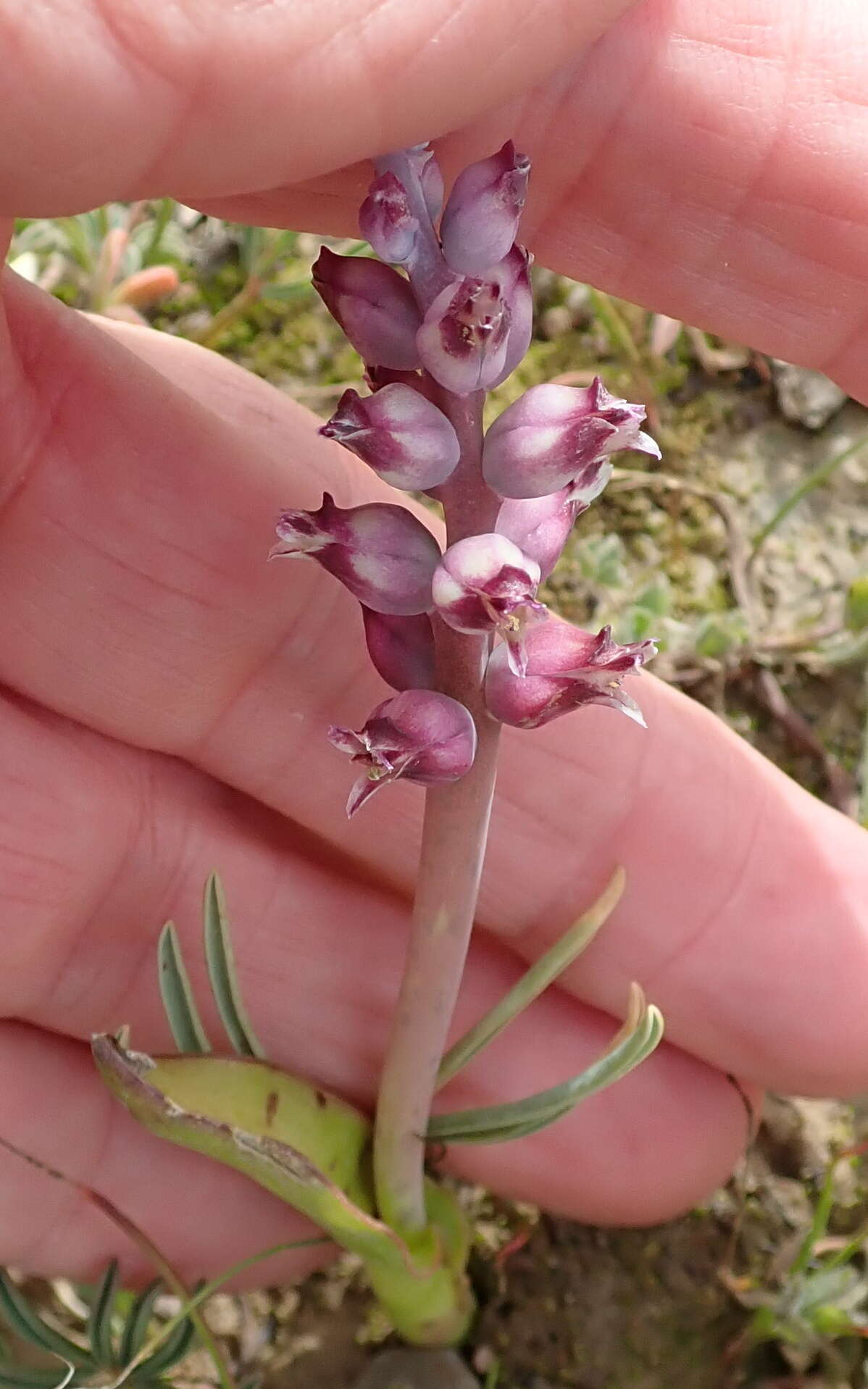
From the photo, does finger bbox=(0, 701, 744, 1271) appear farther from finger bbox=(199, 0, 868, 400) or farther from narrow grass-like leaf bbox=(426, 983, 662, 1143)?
finger bbox=(199, 0, 868, 400)

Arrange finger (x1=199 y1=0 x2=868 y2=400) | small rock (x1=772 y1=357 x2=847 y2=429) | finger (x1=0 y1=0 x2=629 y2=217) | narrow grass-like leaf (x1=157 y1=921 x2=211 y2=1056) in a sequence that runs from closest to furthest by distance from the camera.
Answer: finger (x1=0 y1=0 x2=629 y2=217)
finger (x1=199 y1=0 x2=868 y2=400)
narrow grass-like leaf (x1=157 y1=921 x2=211 y2=1056)
small rock (x1=772 y1=357 x2=847 y2=429)

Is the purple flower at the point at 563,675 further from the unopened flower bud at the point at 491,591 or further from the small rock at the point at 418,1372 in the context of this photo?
the small rock at the point at 418,1372

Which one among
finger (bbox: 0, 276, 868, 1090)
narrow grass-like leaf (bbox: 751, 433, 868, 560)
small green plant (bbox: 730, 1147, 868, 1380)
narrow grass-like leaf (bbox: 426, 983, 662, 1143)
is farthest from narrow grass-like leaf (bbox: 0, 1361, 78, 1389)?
narrow grass-like leaf (bbox: 751, 433, 868, 560)

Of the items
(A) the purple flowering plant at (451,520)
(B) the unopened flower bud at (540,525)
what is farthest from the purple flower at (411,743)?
(B) the unopened flower bud at (540,525)

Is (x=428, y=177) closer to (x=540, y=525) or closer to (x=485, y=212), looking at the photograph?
(x=485, y=212)

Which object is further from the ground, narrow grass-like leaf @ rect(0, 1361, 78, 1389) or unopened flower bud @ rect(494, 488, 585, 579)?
unopened flower bud @ rect(494, 488, 585, 579)

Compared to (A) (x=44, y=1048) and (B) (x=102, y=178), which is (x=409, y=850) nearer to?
(A) (x=44, y=1048)

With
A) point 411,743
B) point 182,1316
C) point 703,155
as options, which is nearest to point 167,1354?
point 182,1316
